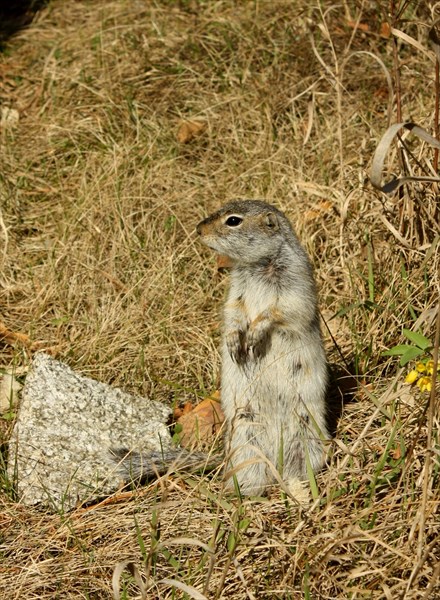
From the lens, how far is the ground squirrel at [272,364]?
4.06 metres

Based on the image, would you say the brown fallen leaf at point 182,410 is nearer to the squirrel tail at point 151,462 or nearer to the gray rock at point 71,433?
the gray rock at point 71,433

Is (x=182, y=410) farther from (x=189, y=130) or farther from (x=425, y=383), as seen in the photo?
(x=189, y=130)

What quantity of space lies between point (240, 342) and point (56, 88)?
10.3ft

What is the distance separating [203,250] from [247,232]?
1235mm

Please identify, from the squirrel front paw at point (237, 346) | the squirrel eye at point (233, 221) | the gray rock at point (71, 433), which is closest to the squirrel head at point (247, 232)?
the squirrel eye at point (233, 221)

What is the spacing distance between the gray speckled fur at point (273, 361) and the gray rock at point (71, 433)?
0.41m

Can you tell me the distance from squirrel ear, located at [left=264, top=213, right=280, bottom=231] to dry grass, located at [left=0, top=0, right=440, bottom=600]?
1.85ft

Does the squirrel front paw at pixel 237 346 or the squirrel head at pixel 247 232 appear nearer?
the squirrel front paw at pixel 237 346

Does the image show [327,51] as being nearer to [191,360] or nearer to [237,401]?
[191,360]

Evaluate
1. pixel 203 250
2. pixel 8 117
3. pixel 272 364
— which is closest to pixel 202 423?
pixel 272 364

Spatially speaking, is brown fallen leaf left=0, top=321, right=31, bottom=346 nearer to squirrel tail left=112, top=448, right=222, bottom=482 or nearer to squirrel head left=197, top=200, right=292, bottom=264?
squirrel tail left=112, top=448, right=222, bottom=482

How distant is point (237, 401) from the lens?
13.5 feet

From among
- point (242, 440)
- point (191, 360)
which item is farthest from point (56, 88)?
point (242, 440)

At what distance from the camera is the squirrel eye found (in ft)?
14.2
